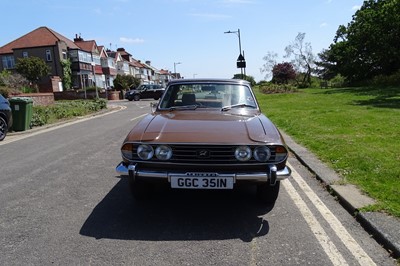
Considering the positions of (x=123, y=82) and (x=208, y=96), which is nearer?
(x=208, y=96)

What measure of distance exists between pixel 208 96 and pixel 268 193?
1935mm

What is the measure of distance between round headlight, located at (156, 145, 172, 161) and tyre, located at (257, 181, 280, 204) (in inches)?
50.7

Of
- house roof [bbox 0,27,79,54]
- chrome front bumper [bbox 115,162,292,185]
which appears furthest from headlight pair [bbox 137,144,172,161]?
house roof [bbox 0,27,79,54]

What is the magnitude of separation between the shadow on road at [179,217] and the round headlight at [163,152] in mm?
749

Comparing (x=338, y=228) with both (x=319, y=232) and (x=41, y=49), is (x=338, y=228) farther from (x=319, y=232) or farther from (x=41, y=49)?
(x=41, y=49)

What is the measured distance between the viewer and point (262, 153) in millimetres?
4234

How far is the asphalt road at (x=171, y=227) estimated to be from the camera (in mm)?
3496

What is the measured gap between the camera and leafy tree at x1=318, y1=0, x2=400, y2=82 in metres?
35.4

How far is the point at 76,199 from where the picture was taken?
17.2 feet

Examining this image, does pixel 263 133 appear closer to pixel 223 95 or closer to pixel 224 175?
pixel 224 175

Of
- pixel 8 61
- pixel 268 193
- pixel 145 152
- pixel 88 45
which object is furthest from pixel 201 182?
pixel 88 45

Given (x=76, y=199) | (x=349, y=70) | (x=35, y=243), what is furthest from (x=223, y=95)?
(x=349, y=70)

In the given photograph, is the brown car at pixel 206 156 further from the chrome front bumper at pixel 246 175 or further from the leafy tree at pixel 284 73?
the leafy tree at pixel 284 73

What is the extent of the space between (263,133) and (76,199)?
8.99 ft
